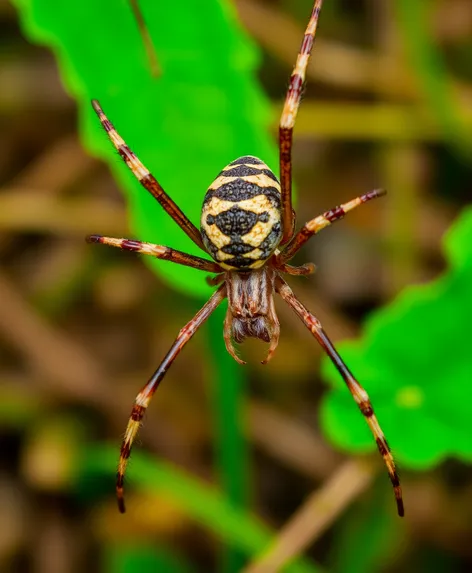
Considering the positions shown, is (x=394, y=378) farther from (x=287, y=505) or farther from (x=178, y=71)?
(x=287, y=505)

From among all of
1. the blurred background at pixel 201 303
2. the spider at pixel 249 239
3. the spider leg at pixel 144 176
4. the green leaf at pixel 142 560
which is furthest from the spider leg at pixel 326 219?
the green leaf at pixel 142 560

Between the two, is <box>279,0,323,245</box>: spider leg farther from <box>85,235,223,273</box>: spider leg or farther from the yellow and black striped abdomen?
<box>85,235,223,273</box>: spider leg

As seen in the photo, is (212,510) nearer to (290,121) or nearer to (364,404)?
(364,404)

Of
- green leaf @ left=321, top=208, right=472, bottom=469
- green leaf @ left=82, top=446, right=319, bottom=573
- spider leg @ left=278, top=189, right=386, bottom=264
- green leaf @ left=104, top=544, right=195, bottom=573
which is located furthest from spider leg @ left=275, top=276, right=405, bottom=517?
green leaf @ left=104, top=544, right=195, bottom=573

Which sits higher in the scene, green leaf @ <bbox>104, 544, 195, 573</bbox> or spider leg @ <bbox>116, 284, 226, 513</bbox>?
spider leg @ <bbox>116, 284, 226, 513</bbox>

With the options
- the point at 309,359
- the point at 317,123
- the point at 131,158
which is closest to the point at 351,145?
the point at 317,123

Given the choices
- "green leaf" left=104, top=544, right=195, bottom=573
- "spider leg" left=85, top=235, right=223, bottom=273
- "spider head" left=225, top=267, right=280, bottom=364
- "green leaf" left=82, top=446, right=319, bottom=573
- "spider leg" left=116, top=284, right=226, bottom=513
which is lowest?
"green leaf" left=104, top=544, right=195, bottom=573
